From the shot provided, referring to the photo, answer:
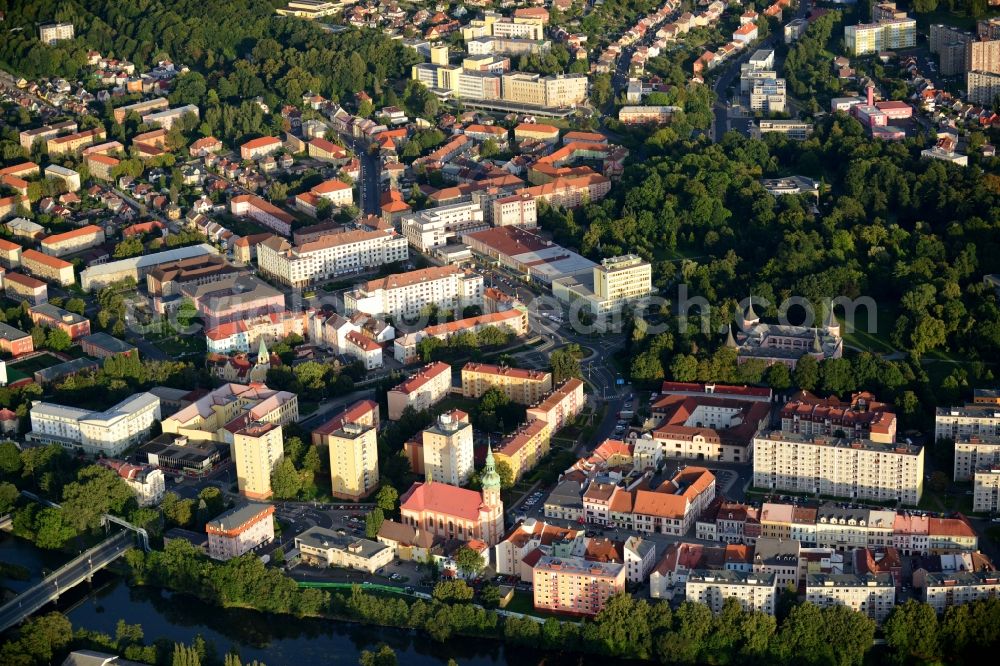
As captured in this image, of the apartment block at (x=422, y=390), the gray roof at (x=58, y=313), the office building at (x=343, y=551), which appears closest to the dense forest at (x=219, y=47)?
the gray roof at (x=58, y=313)

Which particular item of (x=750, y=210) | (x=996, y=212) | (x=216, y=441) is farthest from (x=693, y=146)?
(x=216, y=441)

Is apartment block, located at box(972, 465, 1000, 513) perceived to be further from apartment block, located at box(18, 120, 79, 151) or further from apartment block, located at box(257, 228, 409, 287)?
A: apartment block, located at box(18, 120, 79, 151)

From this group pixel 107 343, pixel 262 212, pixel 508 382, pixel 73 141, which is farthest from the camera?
pixel 73 141

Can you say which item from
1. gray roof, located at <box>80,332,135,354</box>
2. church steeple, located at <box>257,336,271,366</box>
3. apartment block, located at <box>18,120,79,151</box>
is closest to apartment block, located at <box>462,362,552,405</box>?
church steeple, located at <box>257,336,271,366</box>

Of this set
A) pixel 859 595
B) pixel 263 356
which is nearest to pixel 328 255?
pixel 263 356

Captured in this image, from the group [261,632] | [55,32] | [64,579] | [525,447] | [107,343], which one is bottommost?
[261,632]

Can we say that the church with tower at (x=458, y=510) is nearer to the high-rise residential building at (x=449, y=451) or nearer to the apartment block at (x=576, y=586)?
the high-rise residential building at (x=449, y=451)

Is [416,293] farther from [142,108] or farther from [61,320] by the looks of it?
[142,108]
